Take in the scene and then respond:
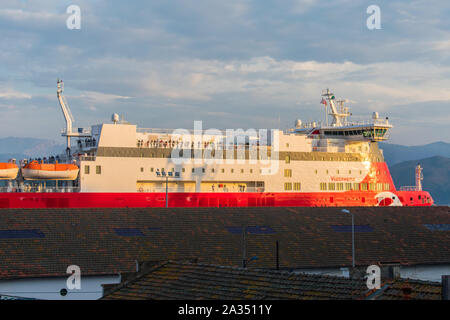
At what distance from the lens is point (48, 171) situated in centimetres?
5647

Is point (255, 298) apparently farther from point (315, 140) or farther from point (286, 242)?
point (315, 140)

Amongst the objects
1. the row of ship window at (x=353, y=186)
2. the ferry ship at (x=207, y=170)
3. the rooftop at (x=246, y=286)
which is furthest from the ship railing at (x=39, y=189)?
the rooftop at (x=246, y=286)

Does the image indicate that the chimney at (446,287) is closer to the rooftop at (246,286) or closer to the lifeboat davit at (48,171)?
the rooftop at (246,286)

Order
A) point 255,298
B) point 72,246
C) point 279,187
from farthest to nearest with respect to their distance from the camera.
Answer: point 279,187 < point 72,246 < point 255,298

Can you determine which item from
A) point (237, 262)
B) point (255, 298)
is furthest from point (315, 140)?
point (255, 298)

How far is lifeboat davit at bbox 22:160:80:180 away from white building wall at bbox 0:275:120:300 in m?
24.3

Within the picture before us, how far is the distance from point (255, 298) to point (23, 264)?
1824 cm

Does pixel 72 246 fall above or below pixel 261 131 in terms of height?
below

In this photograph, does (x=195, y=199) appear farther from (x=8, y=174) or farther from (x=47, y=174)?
(x=8, y=174)

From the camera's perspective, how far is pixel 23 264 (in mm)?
33312

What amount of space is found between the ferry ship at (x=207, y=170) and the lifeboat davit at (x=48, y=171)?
0.29 feet

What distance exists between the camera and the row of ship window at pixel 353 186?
66938 millimetres
